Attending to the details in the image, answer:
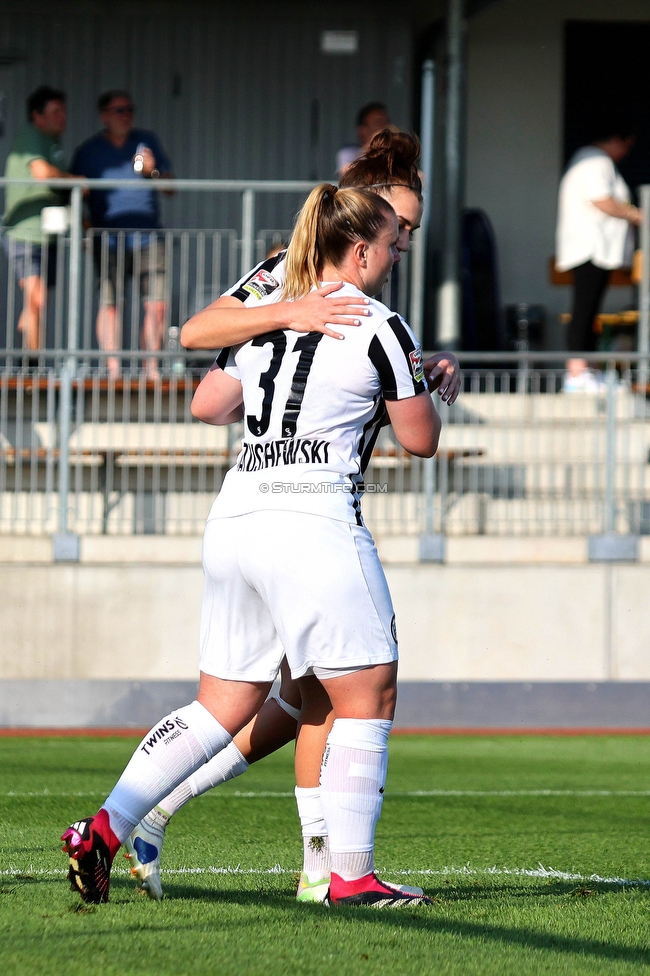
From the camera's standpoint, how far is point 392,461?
10914 mm

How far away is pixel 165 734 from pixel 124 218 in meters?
8.90

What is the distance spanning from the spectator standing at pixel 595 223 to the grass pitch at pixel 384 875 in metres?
5.99

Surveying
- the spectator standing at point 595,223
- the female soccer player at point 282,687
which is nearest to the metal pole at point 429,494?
the spectator standing at point 595,223

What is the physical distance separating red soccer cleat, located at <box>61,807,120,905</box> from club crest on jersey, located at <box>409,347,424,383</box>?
1309mm

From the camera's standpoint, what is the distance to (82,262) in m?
12.3

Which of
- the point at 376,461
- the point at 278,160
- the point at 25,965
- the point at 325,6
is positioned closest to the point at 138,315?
the point at 376,461

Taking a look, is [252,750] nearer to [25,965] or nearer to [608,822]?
[25,965]

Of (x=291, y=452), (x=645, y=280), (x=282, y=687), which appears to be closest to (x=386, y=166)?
(x=291, y=452)

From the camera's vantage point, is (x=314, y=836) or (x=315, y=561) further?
(x=314, y=836)

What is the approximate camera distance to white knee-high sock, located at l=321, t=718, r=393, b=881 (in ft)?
11.6

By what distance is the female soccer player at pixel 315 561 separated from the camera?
3.42m

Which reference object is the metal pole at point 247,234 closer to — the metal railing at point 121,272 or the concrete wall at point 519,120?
the metal railing at point 121,272

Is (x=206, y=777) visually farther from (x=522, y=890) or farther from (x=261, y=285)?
(x=261, y=285)

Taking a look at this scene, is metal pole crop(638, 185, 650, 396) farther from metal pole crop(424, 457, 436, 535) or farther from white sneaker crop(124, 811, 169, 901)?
white sneaker crop(124, 811, 169, 901)
